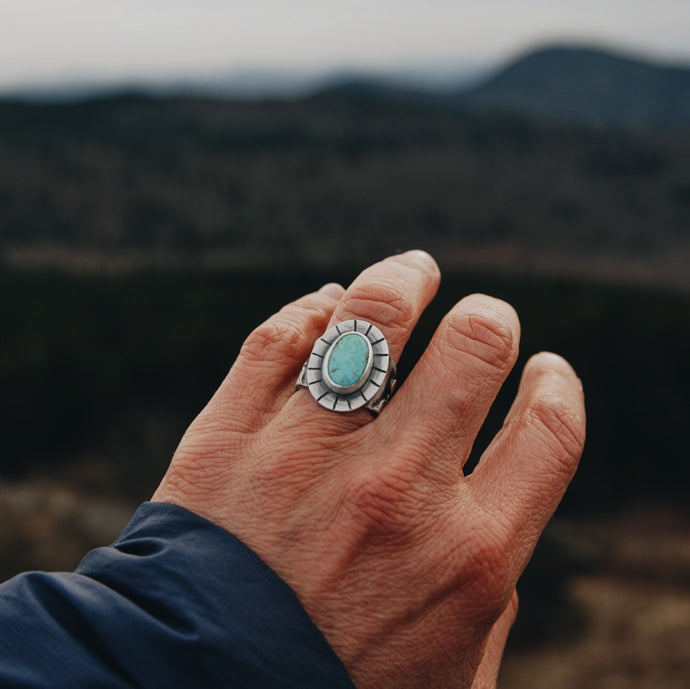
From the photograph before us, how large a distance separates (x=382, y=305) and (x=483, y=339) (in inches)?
11.0

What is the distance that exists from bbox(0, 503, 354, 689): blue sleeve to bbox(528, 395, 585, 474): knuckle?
2.44ft

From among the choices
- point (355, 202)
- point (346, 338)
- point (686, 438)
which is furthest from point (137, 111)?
point (346, 338)

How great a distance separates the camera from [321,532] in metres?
1.62

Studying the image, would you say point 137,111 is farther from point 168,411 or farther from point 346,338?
point 346,338

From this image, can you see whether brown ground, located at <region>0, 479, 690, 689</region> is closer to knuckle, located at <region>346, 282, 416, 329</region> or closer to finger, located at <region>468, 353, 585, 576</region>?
knuckle, located at <region>346, 282, 416, 329</region>

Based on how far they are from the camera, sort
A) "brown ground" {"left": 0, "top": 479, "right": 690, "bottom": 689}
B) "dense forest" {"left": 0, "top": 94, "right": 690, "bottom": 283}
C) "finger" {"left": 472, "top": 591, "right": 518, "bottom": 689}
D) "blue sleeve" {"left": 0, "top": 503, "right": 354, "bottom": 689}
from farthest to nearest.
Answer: "dense forest" {"left": 0, "top": 94, "right": 690, "bottom": 283} → "brown ground" {"left": 0, "top": 479, "right": 690, "bottom": 689} → "finger" {"left": 472, "top": 591, "right": 518, "bottom": 689} → "blue sleeve" {"left": 0, "top": 503, "right": 354, "bottom": 689}

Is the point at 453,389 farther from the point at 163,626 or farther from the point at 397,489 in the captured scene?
the point at 163,626

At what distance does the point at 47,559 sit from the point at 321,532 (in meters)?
7.50

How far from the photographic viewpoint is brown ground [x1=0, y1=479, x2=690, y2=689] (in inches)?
317

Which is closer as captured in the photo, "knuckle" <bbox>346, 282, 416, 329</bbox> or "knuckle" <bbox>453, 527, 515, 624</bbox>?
"knuckle" <bbox>453, 527, 515, 624</bbox>

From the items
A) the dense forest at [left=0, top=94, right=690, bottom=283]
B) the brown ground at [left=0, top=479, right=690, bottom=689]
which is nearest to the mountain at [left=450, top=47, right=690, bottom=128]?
the dense forest at [left=0, top=94, right=690, bottom=283]

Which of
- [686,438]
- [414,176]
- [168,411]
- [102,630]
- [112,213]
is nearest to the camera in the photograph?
[102,630]

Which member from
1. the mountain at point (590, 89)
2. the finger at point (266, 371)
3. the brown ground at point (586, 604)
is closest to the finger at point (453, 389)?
the finger at point (266, 371)

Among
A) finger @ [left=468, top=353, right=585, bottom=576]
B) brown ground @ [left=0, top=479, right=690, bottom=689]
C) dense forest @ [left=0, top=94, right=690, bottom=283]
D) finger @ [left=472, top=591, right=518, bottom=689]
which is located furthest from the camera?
dense forest @ [left=0, top=94, right=690, bottom=283]
